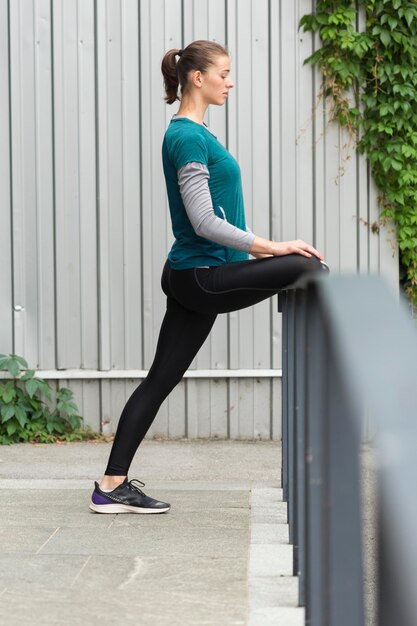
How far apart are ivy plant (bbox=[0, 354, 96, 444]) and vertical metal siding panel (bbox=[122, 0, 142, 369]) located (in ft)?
1.42

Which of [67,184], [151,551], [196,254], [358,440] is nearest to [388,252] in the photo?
[67,184]

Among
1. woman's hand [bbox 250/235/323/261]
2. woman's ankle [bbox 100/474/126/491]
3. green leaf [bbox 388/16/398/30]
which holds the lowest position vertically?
woman's ankle [bbox 100/474/126/491]

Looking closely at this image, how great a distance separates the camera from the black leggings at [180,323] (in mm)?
3688

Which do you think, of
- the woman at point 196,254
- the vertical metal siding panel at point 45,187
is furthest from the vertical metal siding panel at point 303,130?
the woman at point 196,254

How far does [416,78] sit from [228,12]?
113 cm

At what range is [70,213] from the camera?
20.1 ft

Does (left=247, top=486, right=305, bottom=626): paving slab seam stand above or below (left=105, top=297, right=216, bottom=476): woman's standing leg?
Answer: below

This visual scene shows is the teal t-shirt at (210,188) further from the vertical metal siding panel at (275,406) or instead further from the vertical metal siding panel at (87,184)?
the vertical metal siding panel at (275,406)

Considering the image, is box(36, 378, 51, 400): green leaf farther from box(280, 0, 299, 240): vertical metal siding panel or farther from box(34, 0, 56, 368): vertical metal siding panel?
box(280, 0, 299, 240): vertical metal siding panel

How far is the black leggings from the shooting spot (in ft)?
12.1

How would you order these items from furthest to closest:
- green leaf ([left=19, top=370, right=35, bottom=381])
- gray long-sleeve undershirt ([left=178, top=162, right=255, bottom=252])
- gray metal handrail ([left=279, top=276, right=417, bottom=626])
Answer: green leaf ([left=19, top=370, right=35, bottom=381]) → gray long-sleeve undershirt ([left=178, top=162, right=255, bottom=252]) → gray metal handrail ([left=279, top=276, right=417, bottom=626])

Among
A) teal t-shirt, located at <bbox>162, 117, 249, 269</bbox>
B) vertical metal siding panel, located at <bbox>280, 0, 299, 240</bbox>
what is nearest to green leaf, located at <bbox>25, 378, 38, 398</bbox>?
vertical metal siding panel, located at <bbox>280, 0, 299, 240</bbox>

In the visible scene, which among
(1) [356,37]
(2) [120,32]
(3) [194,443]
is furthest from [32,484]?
(1) [356,37]

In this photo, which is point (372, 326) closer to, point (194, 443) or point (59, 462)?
point (59, 462)
